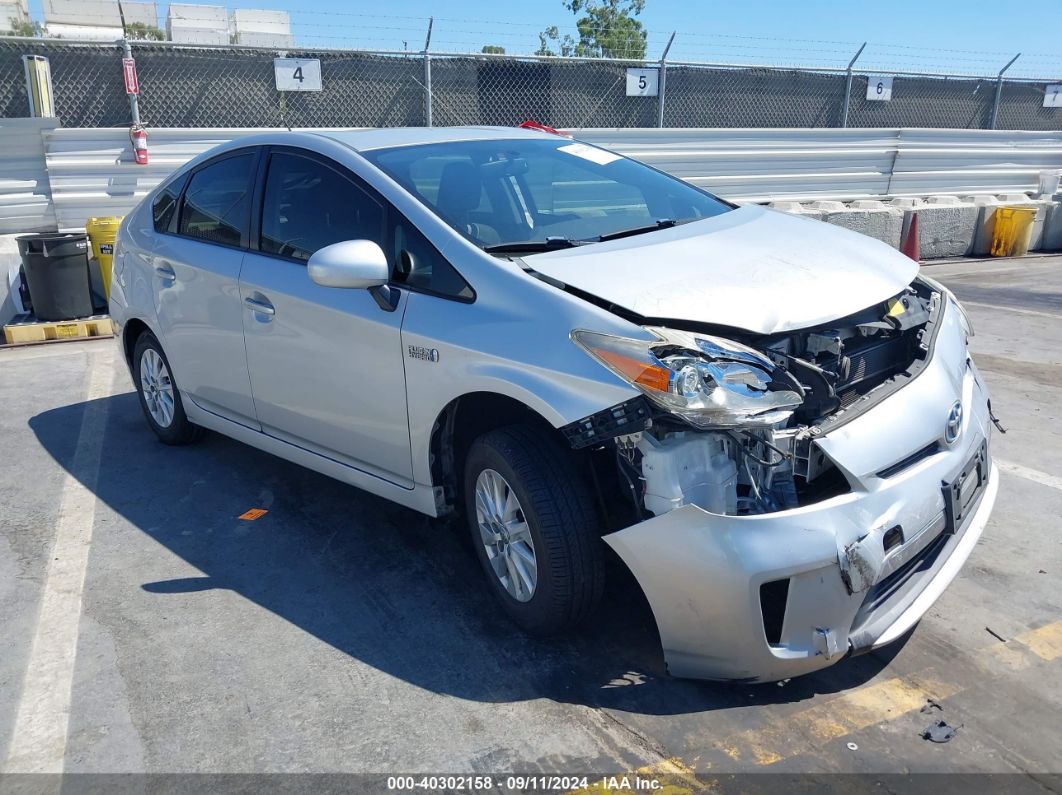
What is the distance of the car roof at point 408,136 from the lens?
4085 mm

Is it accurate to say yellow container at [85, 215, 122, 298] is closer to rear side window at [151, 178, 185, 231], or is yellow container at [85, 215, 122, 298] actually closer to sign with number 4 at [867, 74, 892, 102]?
rear side window at [151, 178, 185, 231]

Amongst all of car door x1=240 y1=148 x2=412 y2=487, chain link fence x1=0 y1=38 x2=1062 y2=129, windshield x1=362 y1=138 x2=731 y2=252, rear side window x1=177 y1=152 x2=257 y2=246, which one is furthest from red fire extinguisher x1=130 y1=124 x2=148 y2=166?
windshield x1=362 y1=138 x2=731 y2=252

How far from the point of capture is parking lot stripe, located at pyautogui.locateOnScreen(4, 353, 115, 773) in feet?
9.37

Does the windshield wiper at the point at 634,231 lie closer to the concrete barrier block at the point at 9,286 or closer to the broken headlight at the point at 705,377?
the broken headlight at the point at 705,377

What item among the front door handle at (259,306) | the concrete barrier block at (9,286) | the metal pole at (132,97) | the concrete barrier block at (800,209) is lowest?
the concrete barrier block at (9,286)

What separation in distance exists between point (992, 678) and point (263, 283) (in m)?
3.34

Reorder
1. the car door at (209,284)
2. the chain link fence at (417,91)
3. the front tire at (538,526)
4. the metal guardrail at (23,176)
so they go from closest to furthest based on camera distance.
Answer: the front tire at (538,526) < the car door at (209,284) < the metal guardrail at (23,176) < the chain link fence at (417,91)

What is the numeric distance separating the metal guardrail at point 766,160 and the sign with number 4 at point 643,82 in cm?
93

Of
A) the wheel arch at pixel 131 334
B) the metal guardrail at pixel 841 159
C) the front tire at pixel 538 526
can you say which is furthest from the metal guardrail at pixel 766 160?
the front tire at pixel 538 526

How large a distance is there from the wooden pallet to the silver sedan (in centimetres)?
460

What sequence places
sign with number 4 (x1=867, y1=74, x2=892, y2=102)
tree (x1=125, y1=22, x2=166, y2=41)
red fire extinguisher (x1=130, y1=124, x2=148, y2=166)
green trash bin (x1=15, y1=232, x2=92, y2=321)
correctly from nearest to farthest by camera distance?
green trash bin (x1=15, y1=232, x2=92, y2=321) → red fire extinguisher (x1=130, y1=124, x2=148, y2=166) → sign with number 4 (x1=867, y1=74, x2=892, y2=102) → tree (x1=125, y1=22, x2=166, y2=41)

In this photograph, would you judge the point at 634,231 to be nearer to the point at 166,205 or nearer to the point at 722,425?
the point at 722,425

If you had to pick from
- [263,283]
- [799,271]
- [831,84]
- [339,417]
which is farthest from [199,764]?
[831,84]

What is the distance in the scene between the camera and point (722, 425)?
2.67m
